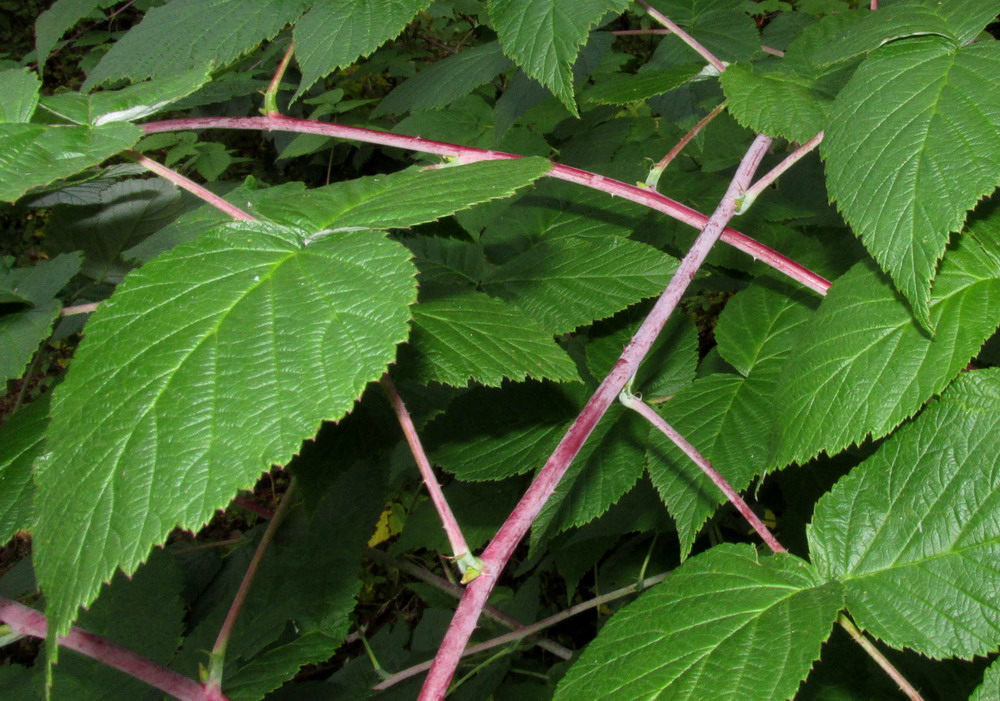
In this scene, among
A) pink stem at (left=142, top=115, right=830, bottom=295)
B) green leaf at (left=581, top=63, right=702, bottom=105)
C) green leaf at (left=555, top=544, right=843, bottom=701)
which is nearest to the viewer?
green leaf at (left=555, top=544, right=843, bottom=701)

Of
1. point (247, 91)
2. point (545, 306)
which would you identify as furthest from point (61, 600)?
point (247, 91)

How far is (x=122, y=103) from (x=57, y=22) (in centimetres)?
96

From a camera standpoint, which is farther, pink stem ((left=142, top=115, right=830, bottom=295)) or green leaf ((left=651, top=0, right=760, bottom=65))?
green leaf ((left=651, top=0, right=760, bottom=65))

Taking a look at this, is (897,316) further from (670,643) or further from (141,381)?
(141,381)

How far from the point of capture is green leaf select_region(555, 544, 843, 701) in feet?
2.14

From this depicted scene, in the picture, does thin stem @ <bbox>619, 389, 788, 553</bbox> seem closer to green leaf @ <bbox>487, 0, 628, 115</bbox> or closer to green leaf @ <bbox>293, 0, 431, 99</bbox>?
green leaf @ <bbox>487, 0, 628, 115</bbox>

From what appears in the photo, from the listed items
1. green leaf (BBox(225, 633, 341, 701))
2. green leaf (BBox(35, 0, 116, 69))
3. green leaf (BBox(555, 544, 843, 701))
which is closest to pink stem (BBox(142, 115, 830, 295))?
green leaf (BBox(555, 544, 843, 701))

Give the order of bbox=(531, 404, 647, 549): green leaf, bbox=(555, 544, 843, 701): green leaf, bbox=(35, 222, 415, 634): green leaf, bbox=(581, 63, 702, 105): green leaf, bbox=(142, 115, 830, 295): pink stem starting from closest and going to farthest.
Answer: bbox=(35, 222, 415, 634): green leaf → bbox=(555, 544, 843, 701): green leaf → bbox=(142, 115, 830, 295): pink stem → bbox=(581, 63, 702, 105): green leaf → bbox=(531, 404, 647, 549): green leaf

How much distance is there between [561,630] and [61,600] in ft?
7.84

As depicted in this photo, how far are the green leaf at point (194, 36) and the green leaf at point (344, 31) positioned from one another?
2.2 inches

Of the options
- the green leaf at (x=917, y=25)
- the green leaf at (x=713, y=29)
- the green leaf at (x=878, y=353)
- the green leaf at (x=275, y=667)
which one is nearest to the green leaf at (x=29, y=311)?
the green leaf at (x=275, y=667)

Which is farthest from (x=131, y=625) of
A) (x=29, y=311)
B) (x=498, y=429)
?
(x=498, y=429)

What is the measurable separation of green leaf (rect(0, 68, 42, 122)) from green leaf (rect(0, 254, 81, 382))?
→ 0.85 ft

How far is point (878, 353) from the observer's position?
0.79 meters
